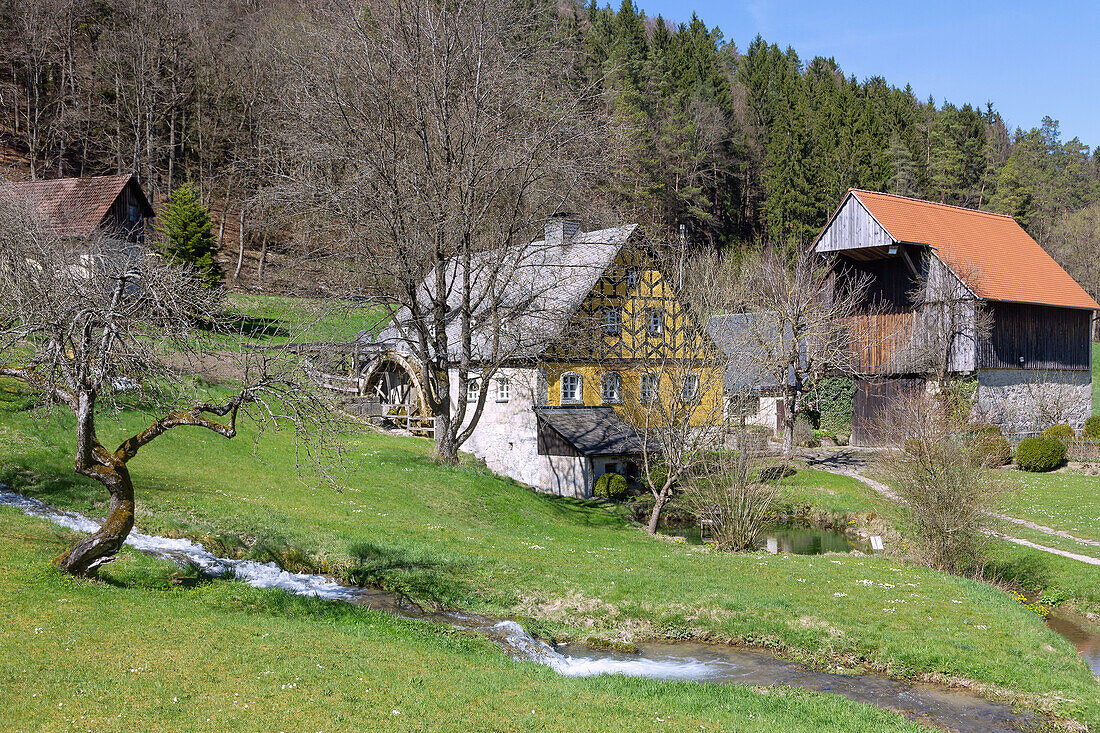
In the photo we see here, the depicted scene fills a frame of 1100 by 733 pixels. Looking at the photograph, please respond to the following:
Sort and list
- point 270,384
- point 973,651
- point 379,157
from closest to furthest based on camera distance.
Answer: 1. point 270,384
2. point 973,651
3. point 379,157

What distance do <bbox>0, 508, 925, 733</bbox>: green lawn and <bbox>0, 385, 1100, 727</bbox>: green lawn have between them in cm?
282

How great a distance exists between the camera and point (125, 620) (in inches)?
410

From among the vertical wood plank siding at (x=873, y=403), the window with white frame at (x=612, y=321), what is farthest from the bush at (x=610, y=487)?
the vertical wood plank siding at (x=873, y=403)

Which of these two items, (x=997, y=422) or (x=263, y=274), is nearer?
(x=997, y=422)

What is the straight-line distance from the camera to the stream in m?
11.9

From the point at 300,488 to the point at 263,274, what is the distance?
120 ft

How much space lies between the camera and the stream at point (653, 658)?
1188cm

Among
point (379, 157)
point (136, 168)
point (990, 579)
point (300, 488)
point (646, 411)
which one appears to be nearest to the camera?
point (990, 579)

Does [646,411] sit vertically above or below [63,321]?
below

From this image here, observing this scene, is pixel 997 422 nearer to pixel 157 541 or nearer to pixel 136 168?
pixel 157 541

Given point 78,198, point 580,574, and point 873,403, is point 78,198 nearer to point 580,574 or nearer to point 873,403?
point 580,574

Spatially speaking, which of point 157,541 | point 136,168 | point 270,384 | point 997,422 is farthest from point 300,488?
point 136,168

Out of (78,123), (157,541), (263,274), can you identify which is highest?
(78,123)

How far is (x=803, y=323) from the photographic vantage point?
119 ft
